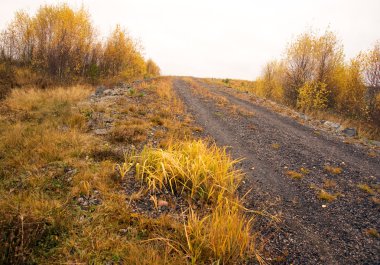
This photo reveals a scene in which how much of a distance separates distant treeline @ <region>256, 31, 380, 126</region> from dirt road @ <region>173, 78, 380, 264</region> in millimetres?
9464

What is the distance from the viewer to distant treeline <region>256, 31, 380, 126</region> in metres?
15.7

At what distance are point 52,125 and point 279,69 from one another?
22.7 metres

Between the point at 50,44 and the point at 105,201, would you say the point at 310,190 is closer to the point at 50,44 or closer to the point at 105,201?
the point at 105,201

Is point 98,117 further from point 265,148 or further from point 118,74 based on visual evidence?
point 118,74

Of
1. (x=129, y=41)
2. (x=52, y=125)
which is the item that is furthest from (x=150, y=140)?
(x=129, y=41)

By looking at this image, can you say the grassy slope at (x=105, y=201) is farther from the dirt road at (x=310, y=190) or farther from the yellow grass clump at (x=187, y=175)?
the dirt road at (x=310, y=190)

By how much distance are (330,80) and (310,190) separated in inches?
686

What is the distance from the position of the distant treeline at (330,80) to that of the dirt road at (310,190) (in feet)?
31.0

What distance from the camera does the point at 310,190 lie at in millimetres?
4848

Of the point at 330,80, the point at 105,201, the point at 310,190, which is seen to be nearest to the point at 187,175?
the point at 105,201

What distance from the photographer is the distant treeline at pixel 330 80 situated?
51.4 feet

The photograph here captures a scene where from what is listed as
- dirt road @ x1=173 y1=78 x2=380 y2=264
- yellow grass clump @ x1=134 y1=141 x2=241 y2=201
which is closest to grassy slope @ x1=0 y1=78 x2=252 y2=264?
yellow grass clump @ x1=134 y1=141 x2=241 y2=201

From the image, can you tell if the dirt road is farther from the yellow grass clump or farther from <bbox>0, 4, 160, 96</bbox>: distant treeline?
<bbox>0, 4, 160, 96</bbox>: distant treeline

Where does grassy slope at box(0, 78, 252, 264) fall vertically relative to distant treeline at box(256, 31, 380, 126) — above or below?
below
